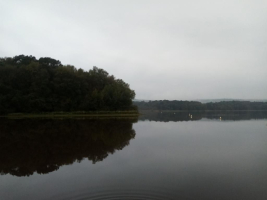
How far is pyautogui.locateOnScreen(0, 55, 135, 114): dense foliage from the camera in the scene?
51.6 metres

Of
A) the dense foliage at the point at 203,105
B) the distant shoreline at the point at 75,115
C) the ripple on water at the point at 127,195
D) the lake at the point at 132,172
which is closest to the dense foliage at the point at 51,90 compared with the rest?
the distant shoreline at the point at 75,115

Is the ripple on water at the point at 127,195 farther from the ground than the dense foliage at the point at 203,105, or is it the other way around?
the dense foliage at the point at 203,105

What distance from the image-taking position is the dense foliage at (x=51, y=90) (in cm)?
5156

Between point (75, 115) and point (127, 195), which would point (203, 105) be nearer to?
point (75, 115)

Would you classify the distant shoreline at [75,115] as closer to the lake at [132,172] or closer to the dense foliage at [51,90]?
the dense foliage at [51,90]

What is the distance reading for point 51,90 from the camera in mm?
56656

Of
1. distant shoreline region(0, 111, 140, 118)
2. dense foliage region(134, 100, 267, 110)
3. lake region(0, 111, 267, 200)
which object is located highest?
dense foliage region(134, 100, 267, 110)

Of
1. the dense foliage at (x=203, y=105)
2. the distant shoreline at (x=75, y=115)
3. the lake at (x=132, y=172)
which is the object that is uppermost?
the dense foliage at (x=203, y=105)

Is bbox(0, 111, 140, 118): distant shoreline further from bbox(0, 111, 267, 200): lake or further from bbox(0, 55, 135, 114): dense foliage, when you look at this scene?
bbox(0, 111, 267, 200): lake

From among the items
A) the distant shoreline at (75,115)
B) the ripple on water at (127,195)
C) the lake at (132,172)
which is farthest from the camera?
the distant shoreline at (75,115)

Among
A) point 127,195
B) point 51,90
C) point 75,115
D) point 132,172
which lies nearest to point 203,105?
point 75,115

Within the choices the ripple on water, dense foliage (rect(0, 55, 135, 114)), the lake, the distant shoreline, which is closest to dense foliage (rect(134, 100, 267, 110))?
dense foliage (rect(0, 55, 135, 114))

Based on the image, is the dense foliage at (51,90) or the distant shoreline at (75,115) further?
the dense foliage at (51,90)

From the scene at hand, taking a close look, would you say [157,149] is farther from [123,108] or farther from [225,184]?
[123,108]
